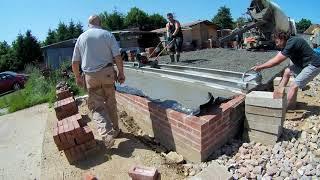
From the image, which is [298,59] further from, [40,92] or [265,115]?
[40,92]

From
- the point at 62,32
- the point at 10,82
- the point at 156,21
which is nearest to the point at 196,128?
the point at 10,82

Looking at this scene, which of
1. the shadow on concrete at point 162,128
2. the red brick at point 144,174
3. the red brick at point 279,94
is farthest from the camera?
the shadow on concrete at point 162,128

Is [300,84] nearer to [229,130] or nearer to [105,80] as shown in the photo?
[229,130]

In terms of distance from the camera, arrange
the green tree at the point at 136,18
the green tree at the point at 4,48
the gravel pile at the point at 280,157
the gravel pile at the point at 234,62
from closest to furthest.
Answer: the gravel pile at the point at 280,157 < the gravel pile at the point at 234,62 < the green tree at the point at 4,48 < the green tree at the point at 136,18

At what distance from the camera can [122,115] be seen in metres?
5.68

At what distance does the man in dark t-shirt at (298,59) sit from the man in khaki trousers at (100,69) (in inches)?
82.6

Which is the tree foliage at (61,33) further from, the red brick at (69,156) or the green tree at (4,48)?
the red brick at (69,156)

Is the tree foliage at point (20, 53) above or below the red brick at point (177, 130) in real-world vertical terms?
above

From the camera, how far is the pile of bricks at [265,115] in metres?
3.50

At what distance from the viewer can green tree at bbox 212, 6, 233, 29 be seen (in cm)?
5231

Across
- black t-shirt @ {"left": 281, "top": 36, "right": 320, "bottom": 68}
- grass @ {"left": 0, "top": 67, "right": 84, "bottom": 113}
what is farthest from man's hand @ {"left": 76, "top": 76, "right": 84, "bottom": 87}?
grass @ {"left": 0, "top": 67, "right": 84, "bottom": 113}

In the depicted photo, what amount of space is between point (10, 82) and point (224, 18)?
41.3 metres

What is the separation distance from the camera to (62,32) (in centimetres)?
4384

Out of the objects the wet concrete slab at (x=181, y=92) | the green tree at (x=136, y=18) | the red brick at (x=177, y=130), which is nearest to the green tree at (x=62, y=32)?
the green tree at (x=136, y=18)
